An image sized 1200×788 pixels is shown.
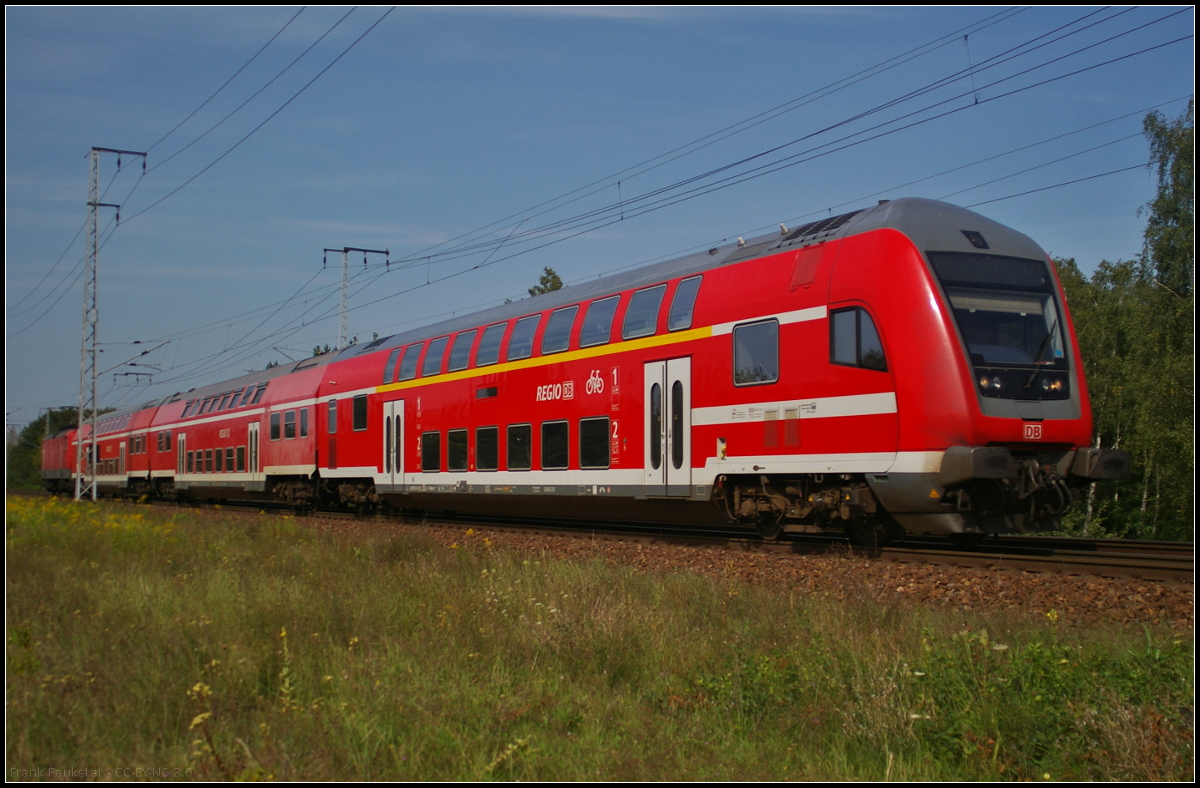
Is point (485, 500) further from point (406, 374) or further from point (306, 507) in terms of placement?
point (306, 507)

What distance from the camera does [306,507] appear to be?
24.5 metres

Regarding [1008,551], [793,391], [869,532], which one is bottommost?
[1008,551]

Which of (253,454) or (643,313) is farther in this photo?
(253,454)

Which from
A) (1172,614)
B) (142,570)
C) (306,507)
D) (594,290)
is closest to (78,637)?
(142,570)

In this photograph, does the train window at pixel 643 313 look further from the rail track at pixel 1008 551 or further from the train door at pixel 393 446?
the train door at pixel 393 446

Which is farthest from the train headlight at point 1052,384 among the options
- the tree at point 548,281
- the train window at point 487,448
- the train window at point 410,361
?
the tree at point 548,281

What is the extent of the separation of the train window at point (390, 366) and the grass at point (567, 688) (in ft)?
39.1

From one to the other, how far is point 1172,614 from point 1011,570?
1.94 meters

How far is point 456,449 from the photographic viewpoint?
17719mm

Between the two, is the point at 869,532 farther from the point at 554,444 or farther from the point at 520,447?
the point at 520,447

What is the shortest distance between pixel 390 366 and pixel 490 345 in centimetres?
395

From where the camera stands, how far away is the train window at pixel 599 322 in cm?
1427

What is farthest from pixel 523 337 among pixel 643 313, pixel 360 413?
pixel 360 413

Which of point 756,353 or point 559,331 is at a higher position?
point 559,331
